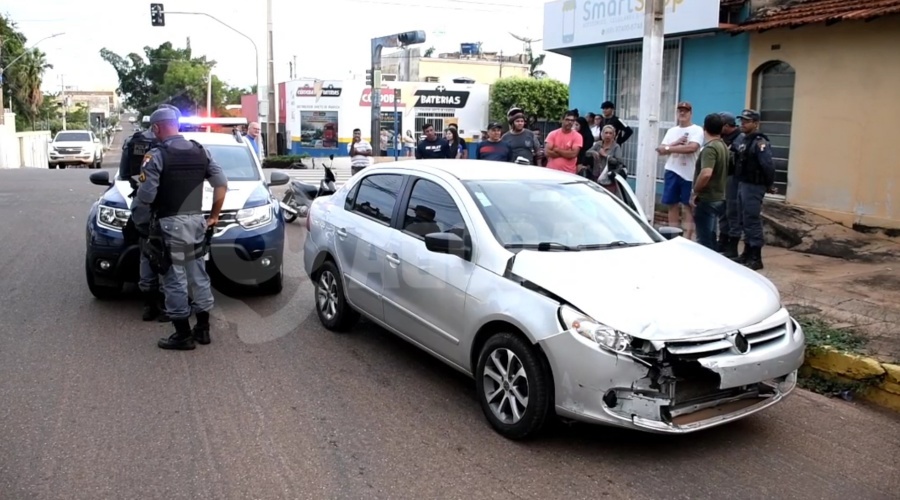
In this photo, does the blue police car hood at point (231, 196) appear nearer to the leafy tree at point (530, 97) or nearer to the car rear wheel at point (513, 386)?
the car rear wheel at point (513, 386)

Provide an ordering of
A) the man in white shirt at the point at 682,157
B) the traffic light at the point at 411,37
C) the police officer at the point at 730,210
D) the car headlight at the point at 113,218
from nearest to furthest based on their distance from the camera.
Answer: the car headlight at the point at 113,218
the police officer at the point at 730,210
the man in white shirt at the point at 682,157
the traffic light at the point at 411,37

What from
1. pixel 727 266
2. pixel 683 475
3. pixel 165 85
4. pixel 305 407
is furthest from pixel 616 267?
pixel 165 85

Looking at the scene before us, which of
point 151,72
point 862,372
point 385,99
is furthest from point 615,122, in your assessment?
point 151,72

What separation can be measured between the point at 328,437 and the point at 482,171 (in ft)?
7.40

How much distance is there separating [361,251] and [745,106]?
319 inches

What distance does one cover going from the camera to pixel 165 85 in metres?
70.9

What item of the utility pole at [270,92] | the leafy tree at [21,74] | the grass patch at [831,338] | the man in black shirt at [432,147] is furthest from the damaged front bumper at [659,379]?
the leafy tree at [21,74]

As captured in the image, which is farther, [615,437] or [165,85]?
[165,85]

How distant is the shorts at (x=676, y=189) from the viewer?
365 inches

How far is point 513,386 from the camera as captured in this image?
4496 mm

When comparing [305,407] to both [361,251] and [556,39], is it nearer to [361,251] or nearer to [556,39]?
[361,251]

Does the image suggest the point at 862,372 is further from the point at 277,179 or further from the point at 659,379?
the point at 277,179

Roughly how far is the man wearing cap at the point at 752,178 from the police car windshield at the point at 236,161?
16.7ft

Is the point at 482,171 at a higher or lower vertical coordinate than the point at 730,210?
higher
